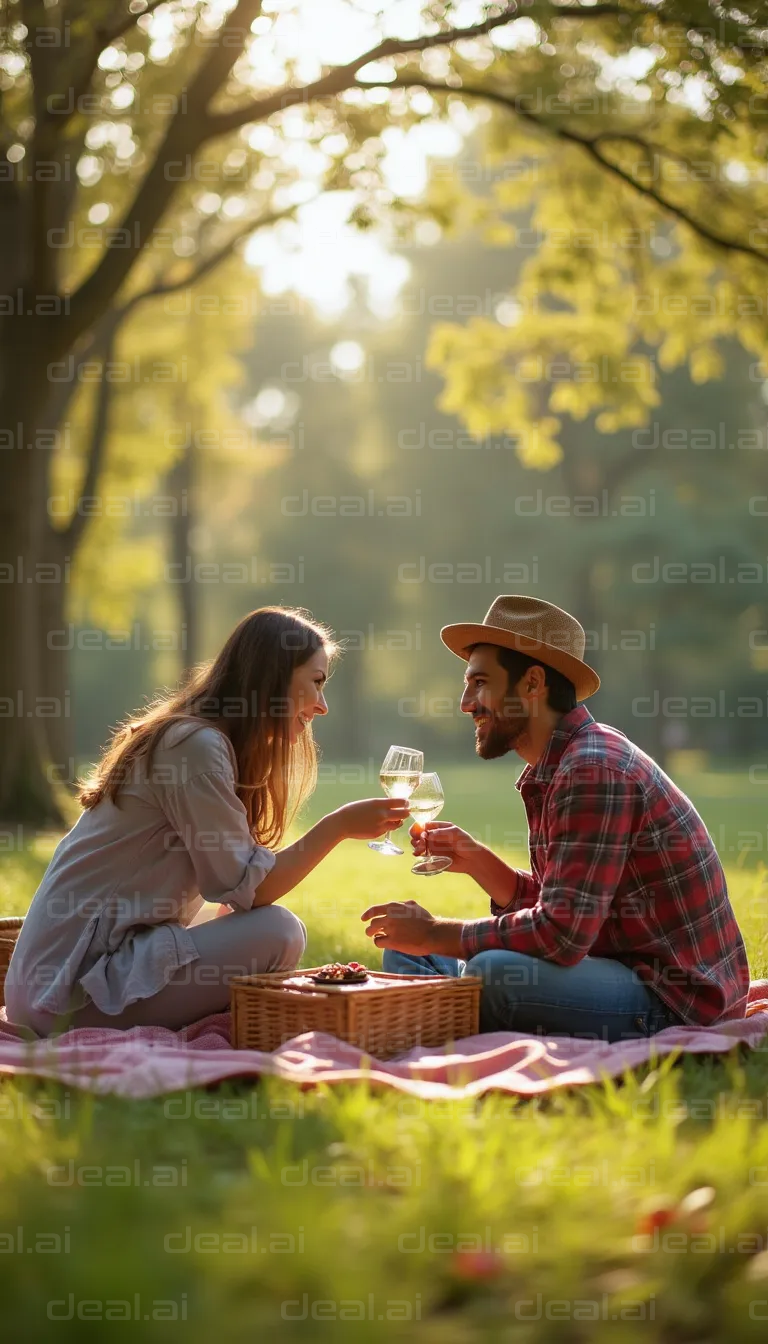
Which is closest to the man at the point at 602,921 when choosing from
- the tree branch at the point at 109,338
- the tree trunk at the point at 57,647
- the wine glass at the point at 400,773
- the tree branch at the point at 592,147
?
the wine glass at the point at 400,773

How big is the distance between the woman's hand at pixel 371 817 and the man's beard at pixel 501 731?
0.42 m

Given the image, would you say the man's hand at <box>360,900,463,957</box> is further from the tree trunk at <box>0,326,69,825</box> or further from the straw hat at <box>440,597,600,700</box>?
the tree trunk at <box>0,326,69,825</box>

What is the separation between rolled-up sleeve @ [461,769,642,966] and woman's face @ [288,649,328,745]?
1.09 m

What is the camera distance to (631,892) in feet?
16.5

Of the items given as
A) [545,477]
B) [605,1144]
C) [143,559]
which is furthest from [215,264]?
[545,477]

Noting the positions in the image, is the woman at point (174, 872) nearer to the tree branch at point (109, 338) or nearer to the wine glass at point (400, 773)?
the wine glass at point (400, 773)

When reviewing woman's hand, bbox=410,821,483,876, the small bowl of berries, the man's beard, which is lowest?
the small bowl of berries

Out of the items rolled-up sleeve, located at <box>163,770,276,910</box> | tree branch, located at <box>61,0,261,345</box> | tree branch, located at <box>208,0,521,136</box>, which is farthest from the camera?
tree branch, located at <box>61,0,261,345</box>

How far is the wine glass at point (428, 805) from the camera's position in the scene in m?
5.09

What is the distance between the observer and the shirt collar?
5285 millimetres

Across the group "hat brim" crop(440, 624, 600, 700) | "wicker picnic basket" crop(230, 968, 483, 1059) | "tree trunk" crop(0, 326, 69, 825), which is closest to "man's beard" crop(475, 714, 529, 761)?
"hat brim" crop(440, 624, 600, 700)

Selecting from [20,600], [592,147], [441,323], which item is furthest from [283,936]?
[441,323]

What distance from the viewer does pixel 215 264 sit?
17.5 m

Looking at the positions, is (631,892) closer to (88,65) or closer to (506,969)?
(506,969)
